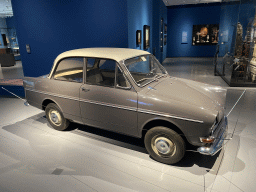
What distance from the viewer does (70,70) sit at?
3807mm

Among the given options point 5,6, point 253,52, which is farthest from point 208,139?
point 5,6

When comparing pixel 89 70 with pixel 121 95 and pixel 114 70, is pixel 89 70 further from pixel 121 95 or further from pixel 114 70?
pixel 121 95

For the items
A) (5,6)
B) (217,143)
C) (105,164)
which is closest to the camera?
(217,143)

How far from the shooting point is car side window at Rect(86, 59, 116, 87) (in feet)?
10.4

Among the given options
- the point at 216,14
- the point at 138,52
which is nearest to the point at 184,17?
the point at 216,14

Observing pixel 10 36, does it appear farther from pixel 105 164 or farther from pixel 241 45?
pixel 105 164

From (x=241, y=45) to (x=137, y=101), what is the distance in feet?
19.0

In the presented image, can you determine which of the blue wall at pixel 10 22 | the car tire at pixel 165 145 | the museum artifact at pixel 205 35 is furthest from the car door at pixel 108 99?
the blue wall at pixel 10 22

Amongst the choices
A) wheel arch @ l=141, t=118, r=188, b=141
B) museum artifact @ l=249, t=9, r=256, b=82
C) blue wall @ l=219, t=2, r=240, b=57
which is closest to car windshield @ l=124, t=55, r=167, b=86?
wheel arch @ l=141, t=118, r=188, b=141

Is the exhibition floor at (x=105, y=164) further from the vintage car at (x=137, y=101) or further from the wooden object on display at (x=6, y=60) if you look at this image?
the wooden object on display at (x=6, y=60)

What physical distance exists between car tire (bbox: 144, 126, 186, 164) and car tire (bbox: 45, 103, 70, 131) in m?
1.85

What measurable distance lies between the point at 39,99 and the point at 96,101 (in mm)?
1522

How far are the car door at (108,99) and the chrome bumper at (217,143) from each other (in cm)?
101

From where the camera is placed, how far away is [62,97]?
361 centimetres
